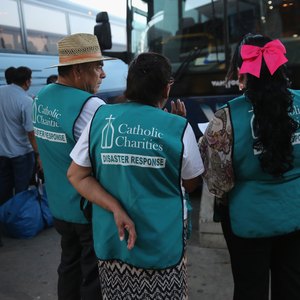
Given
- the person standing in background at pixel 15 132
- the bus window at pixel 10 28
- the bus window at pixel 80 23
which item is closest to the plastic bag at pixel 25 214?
the person standing in background at pixel 15 132

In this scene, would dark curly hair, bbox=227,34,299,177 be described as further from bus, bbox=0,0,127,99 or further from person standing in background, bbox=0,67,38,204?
bus, bbox=0,0,127,99

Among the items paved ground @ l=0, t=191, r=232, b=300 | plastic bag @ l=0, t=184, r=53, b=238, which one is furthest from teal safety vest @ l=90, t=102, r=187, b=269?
plastic bag @ l=0, t=184, r=53, b=238

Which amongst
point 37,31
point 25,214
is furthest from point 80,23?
point 25,214

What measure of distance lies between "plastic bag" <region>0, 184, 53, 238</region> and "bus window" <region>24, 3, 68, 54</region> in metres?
3.84

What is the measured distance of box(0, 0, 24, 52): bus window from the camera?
22.2ft

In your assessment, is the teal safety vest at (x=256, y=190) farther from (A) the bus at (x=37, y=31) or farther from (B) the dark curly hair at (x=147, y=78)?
(A) the bus at (x=37, y=31)

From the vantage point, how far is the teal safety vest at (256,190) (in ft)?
5.82

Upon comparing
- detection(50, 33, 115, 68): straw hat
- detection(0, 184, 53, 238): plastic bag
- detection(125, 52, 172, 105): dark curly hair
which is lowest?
detection(0, 184, 53, 238): plastic bag

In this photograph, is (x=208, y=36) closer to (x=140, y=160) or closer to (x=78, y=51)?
(x=78, y=51)

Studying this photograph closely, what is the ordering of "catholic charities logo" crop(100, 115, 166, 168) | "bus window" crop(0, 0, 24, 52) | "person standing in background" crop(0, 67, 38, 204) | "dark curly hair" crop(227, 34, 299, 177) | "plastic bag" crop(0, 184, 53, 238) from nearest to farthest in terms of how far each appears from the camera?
"catholic charities logo" crop(100, 115, 166, 168) < "dark curly hair" crop(227, 34, 299, 177) < "plastic bag" crop(0, 184, 53, 238) < "person standing in background" crop(0, 67, 38, 204) < "bus window" crop(0, 0, 24, 52)

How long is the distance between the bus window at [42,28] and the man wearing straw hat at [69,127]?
5425mm

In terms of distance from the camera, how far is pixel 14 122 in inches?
177

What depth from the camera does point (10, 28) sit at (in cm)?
693

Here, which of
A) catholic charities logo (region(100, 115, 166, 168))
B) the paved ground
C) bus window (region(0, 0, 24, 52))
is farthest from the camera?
bus window (region(0, 0, 24, 52))
